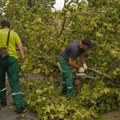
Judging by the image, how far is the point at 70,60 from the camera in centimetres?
665

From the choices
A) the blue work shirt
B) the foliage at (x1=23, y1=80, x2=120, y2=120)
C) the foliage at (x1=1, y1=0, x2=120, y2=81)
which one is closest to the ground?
the foliage at (x1=23, y1=80, x2=120, y2=120)

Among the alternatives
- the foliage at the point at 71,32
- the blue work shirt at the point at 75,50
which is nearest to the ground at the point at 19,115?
the foliage at the point at 71,32

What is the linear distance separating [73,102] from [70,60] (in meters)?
0.88

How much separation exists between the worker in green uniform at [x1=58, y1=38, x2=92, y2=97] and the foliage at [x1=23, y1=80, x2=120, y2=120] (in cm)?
29

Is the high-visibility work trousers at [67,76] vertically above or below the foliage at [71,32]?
below

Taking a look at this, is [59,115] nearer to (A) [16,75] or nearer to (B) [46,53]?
(A) [16,75]

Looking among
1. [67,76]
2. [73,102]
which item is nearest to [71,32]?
[67,76]

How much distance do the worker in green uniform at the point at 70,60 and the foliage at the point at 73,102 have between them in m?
0.29

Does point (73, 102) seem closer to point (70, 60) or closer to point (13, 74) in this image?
point (70, 60)

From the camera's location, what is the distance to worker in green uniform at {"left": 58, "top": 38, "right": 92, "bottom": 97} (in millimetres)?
6598

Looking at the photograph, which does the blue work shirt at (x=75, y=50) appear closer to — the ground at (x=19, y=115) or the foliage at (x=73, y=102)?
the foliage at (x=73, y=102)

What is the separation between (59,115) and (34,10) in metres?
4.61

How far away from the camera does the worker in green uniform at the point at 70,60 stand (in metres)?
6.60

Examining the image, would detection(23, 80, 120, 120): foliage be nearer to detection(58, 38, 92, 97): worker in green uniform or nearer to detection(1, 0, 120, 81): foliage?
detection(58, 38, 92, 97): worker in green uniform
